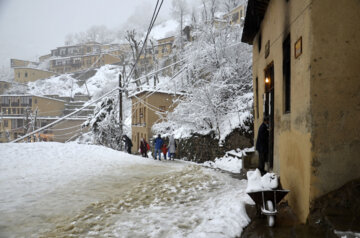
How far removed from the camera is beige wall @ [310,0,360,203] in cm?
387

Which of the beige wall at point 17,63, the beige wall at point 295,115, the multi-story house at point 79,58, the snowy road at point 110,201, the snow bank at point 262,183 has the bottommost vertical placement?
the snowy road at point 110,201

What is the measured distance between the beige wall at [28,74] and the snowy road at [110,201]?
7444 cm

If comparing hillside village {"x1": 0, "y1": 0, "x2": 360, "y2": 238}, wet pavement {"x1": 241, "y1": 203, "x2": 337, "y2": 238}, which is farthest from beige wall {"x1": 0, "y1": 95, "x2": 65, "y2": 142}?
wet pavement {"x1": 241, "y1": 203, "x2": 337, "y2": 238}

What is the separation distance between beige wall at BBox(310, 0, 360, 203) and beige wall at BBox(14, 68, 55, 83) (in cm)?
8260

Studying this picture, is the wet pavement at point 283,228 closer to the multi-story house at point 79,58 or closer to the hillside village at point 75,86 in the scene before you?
the hillside village at point 75,86

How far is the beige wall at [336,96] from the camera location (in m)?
3.87

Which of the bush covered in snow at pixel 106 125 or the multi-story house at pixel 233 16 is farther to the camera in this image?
the bush covered in snow at pixel 106 125

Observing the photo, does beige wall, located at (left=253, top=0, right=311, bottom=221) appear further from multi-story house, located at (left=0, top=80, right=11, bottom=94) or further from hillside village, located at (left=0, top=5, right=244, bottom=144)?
multi-story house, located at (left=0, top=80, right=11, bottom=94)

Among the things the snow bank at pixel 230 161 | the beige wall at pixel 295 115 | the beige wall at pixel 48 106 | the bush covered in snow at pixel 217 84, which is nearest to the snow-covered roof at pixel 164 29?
the beige wall at pixel 48 106

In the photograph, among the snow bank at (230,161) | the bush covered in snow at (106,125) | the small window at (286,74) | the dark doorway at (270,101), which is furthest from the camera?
the bush covered in snow at (106,125)

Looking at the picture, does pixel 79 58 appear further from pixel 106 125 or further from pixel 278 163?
pixel 278 163

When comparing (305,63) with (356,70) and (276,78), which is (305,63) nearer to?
(356,70)

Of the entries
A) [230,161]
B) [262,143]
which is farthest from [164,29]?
[262,143]

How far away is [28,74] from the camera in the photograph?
79.1 m
